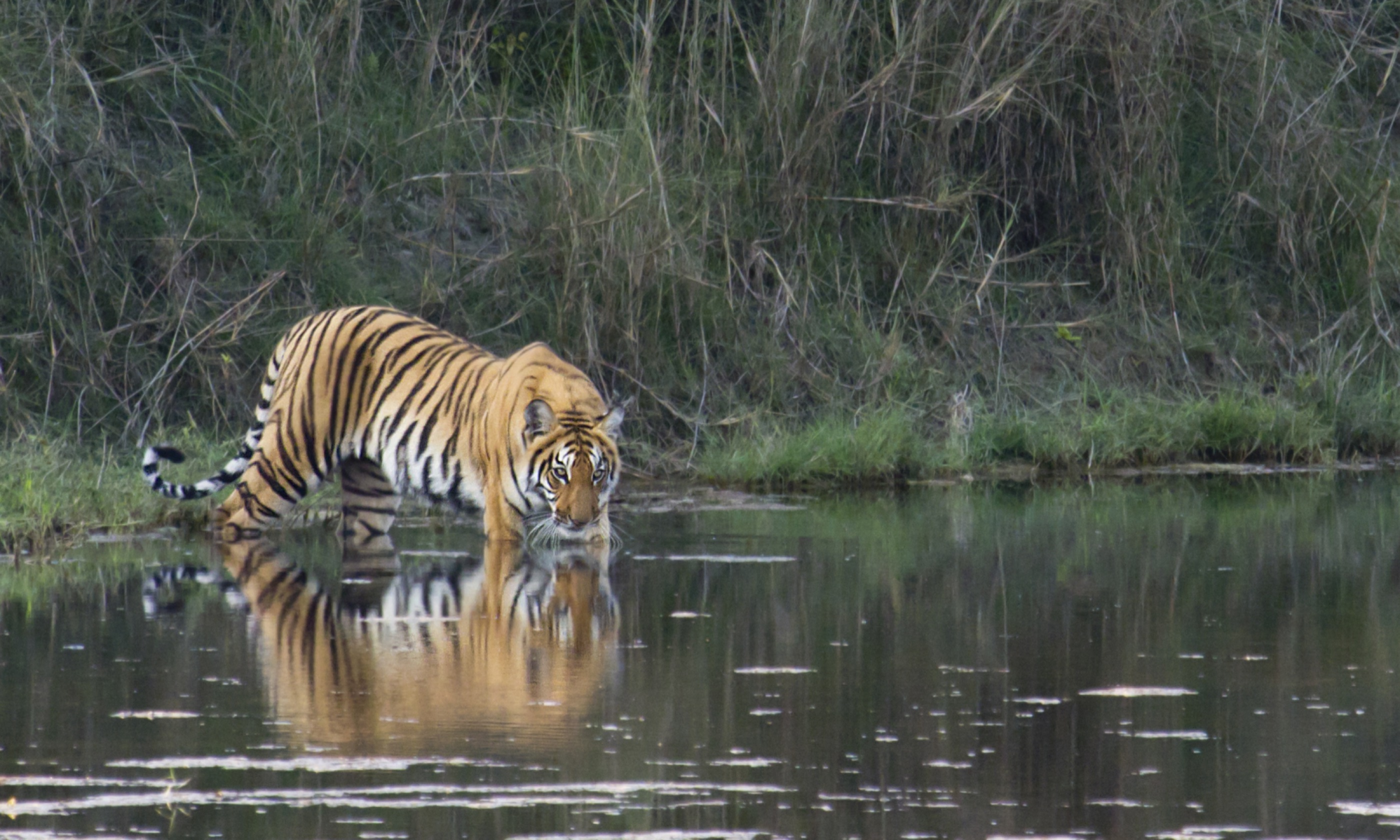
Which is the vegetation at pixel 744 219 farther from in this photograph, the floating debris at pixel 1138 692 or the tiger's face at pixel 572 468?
the floating debris at pixel 1138 692

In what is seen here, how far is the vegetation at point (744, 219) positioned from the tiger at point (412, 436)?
5.21ft

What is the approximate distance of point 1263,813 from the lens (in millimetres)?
4590

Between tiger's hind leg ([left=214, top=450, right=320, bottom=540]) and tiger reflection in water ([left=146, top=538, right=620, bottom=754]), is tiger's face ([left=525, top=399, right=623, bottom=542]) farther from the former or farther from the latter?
tiger's hind leg ([left=214, top=450, right=320, bottom=540])

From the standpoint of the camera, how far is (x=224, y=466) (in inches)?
388

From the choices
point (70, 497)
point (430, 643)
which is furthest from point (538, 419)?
point (430, 643)

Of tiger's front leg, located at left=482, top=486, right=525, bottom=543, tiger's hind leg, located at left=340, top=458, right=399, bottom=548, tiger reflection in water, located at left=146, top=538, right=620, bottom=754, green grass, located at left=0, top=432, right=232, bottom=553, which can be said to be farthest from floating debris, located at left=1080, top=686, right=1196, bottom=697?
green grass, located at left=0, top=432, right=232, bottom=553

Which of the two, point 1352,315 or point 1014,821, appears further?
point 1352,315

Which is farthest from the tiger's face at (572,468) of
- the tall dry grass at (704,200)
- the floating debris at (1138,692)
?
the floating debris at (1138,692)

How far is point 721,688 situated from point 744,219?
22.8 feet

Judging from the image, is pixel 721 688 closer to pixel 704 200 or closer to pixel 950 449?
pixel 950 449

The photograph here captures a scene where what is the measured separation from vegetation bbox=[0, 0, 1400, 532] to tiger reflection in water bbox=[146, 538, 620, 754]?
2.95m

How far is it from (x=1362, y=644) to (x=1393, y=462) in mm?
6425

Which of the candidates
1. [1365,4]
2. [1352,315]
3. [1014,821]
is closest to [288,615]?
[1014,821]

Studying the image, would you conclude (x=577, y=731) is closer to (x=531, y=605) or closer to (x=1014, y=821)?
(x=1014, y=821)
